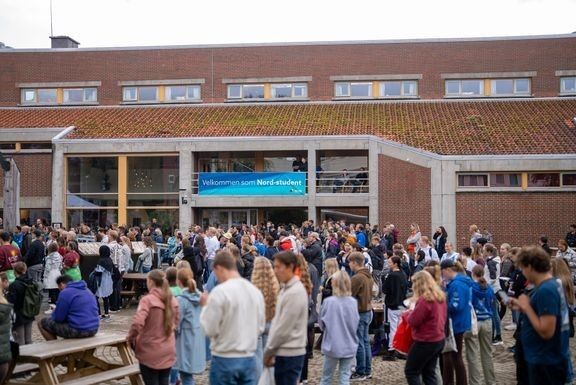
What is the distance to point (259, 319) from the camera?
23.1 feet

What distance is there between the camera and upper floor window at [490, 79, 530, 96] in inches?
1495

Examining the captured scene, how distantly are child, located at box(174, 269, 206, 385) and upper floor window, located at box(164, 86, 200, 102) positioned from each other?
31059mm

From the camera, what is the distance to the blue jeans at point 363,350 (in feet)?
38.0

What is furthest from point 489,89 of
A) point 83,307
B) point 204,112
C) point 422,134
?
point 83,307

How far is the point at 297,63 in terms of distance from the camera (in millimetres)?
39375

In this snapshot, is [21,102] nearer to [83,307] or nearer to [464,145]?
[464,145]

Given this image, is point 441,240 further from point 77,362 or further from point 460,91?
point 77,362

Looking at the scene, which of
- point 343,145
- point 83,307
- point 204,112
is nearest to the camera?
point 83,307

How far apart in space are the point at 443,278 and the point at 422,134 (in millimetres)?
22893

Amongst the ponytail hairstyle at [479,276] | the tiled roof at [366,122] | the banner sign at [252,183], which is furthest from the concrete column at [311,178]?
the ponytail hairstyle at [479,276]

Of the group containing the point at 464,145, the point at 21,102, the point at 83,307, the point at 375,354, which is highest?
the point at 21,102

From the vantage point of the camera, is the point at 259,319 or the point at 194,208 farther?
the point at 194,208

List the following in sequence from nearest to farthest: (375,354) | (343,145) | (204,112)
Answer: (375,354) → (343,145) → (204,112)

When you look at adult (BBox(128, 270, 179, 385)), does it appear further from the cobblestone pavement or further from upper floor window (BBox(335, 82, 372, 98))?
upper floor window (BBox(335, 82, 372, 98))
